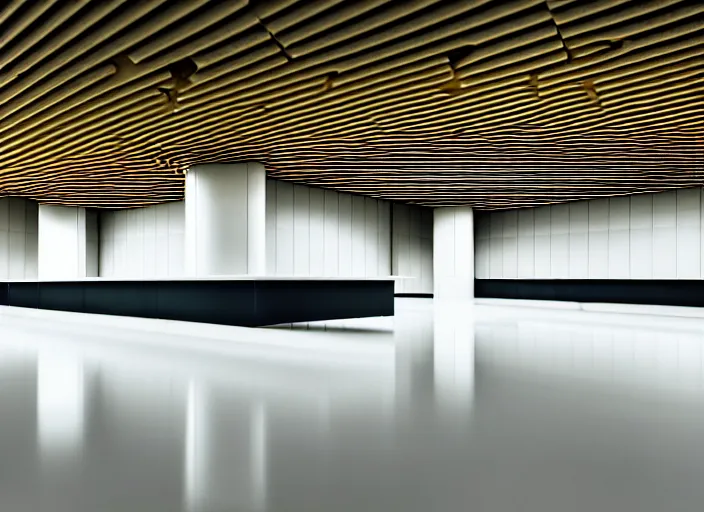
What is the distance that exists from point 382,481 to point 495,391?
6.27ft

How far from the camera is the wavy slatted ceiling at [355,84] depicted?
570cm

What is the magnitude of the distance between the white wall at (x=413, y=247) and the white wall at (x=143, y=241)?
311 inches

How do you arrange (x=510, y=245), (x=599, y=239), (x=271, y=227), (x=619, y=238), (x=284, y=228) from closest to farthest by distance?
(x=271, y=227) < (x=284, y=228) < (x=619, y=238) < (x=599, y=239) < (x=510, y=245)

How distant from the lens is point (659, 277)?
56.1 ft

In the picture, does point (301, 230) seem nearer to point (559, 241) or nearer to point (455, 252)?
point (455, 252)

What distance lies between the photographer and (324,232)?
17469 millimetres

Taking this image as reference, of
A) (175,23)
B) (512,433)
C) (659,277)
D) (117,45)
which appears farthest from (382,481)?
(659,277)

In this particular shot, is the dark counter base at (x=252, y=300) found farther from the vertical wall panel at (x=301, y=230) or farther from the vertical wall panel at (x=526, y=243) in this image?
the vertical wall panel at (x=526, y=243)

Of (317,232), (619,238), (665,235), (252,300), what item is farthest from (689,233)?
(252,300)

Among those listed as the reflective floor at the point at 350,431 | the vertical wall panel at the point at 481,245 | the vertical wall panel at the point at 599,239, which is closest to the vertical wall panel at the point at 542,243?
the vertical wall panel at the point at 599,239

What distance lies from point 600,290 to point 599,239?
177cm

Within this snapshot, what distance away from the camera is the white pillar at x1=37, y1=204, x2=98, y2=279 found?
751 inches

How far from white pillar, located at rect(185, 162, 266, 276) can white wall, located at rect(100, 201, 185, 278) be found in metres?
7.09

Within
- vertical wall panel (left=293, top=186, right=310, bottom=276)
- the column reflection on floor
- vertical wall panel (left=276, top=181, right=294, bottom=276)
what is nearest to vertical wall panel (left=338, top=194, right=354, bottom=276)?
vertical wall panel (left=293, top=186, right=310, bottom=276)
